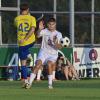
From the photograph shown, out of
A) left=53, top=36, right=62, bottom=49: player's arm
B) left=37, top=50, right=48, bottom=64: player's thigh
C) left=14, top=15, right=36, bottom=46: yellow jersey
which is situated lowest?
left=37, top=50, right=48, bottom=64: player's thigh

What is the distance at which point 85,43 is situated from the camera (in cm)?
2347

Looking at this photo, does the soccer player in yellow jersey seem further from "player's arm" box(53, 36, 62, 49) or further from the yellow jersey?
"player's arm" box(53, 36, 62, 49)

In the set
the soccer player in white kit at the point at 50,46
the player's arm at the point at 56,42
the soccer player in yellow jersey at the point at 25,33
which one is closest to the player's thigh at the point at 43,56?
the soccer player in white kit at the point at 50,46

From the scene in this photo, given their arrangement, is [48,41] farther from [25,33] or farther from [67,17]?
[67,17]

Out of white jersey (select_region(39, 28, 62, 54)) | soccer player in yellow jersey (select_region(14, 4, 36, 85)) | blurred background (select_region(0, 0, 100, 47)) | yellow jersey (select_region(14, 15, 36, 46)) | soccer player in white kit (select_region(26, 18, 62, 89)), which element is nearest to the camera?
soccer player in white kit (select_region(26, 18, 62, 89))

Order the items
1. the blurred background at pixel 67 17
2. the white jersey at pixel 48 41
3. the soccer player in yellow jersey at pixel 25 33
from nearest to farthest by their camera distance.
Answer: the white jersey at pixel 48 41
the soccer player in yellow jersey at pixel 25 33
the blurred background at pixel 67 17

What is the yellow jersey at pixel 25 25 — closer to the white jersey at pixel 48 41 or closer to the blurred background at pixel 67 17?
the white jersey at pixel 48 41

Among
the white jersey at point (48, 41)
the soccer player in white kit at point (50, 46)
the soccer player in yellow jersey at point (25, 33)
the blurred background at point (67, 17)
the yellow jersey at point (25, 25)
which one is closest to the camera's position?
the soccer player in white kit at point (50, 46)

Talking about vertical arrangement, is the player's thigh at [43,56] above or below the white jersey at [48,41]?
below

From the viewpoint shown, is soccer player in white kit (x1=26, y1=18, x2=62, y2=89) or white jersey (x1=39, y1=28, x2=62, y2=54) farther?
white jersey (x1=39, y1=28, x2=62, y2=54)

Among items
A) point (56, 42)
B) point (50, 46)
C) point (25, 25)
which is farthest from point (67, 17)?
point (56, 42)

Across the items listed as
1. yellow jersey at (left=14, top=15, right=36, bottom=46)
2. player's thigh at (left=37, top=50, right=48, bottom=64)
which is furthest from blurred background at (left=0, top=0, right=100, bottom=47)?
player's thigh at (left=37, top=50, right=48, bottom=64)

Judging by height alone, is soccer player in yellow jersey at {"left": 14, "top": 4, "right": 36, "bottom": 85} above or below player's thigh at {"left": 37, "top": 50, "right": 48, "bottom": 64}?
above

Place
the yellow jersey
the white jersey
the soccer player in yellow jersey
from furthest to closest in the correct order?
the yellow jersey < the soccer player in yellow jersey < the white jersey
